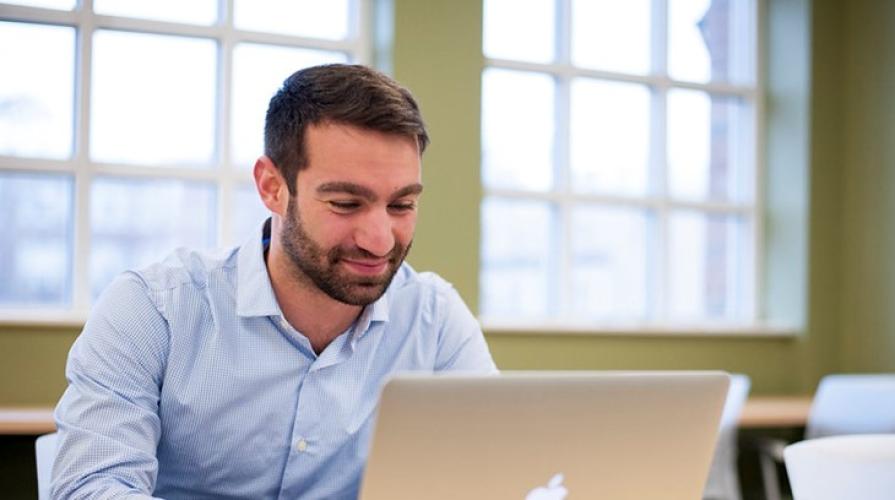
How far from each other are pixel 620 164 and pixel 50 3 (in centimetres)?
259

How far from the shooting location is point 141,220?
400 centimetres

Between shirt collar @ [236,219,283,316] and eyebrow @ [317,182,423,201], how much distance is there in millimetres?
208

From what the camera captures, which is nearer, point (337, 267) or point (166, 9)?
point (337, 267)

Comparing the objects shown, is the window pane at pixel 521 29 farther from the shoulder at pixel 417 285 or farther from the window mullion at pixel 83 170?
the shoulder at pixel 417 285

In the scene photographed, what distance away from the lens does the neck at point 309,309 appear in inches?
64.4

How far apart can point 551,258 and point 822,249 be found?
137cm

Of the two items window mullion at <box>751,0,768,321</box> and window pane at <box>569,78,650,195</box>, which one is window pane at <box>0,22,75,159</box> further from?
window mullion at <box>751,0,768,321</box>

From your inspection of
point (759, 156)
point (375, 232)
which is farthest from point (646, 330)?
point (375, 232)

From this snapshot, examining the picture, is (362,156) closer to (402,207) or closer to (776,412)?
(402,207)

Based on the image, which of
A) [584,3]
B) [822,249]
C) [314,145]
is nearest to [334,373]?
[314,145]

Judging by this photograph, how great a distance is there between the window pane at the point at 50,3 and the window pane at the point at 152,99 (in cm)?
15

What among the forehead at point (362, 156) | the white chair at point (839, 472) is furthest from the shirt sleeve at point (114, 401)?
the white chair at point (839, 472)

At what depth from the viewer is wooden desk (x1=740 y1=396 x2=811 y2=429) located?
390 cm

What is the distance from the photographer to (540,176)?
4734 millimetres
